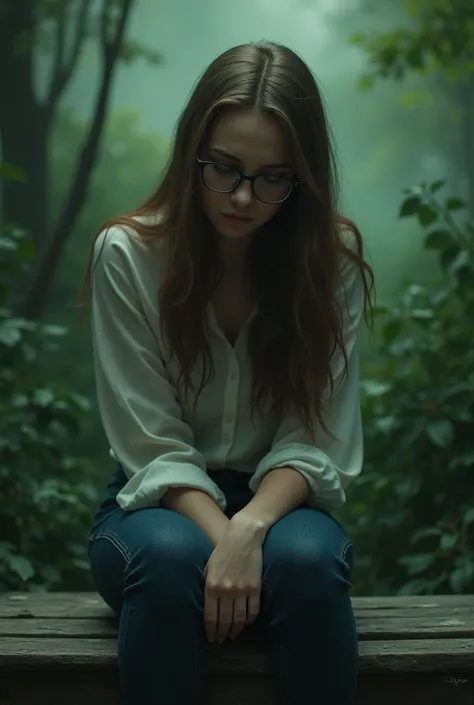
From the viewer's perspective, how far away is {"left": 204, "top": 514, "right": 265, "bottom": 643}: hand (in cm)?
158

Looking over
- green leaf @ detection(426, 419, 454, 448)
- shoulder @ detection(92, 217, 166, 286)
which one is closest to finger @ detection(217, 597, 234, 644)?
shoulder @ detection(92, 217, 166, 286)

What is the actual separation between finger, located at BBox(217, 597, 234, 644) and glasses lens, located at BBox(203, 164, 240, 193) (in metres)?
0.67

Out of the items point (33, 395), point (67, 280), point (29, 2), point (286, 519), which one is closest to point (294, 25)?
point (29, 2)

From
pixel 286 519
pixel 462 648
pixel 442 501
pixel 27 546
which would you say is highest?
pixel 286 519

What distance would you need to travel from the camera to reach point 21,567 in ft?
7.48

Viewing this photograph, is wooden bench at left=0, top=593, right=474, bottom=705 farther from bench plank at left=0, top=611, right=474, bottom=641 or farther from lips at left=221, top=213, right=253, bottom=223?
lips at left=221, top=213, right=253, bottom=223

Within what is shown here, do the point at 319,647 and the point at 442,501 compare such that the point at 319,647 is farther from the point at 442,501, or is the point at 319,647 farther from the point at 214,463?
the point at 442,501

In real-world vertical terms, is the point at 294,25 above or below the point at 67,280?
above

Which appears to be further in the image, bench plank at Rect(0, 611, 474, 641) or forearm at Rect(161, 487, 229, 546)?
bench plank at Rect(0, 611, 474, 641)

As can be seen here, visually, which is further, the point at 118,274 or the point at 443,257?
the point at 443,257

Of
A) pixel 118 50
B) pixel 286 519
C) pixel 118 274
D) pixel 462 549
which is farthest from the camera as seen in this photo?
pixel 118 50

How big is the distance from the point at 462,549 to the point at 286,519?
1010mm

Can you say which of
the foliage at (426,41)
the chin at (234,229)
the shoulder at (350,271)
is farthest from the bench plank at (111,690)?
the foliage at (426,41)

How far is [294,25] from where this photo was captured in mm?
3348
